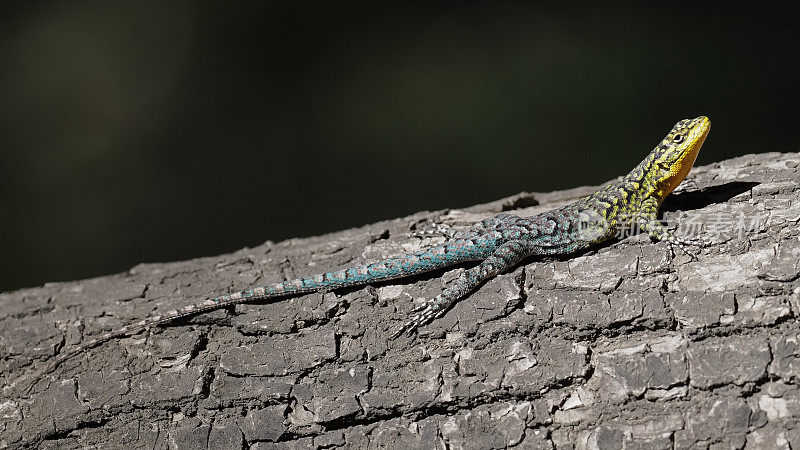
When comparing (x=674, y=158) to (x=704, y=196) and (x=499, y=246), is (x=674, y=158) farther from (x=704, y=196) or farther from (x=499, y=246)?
(x=499, y=246)

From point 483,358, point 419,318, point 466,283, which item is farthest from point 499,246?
point 483,358

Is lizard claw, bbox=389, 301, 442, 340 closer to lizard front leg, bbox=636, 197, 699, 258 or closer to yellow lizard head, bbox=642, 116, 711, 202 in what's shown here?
lizard front leg, bbox=636, 197, 699, 258

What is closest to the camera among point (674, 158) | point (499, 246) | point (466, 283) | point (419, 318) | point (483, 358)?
point (483, 358)

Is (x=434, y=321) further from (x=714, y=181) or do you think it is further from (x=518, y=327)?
(x=714, y=181)

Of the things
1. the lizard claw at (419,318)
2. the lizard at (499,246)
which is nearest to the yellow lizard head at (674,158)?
the lizard at (499,246)

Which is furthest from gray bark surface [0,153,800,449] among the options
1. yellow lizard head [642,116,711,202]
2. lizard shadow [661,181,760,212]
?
yellow lizard head [642,116,711,202]

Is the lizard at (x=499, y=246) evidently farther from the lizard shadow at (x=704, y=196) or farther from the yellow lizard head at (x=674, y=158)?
the lizard shadow at (x=704, y=196)

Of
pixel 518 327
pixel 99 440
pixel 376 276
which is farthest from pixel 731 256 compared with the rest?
pixel 99 440
